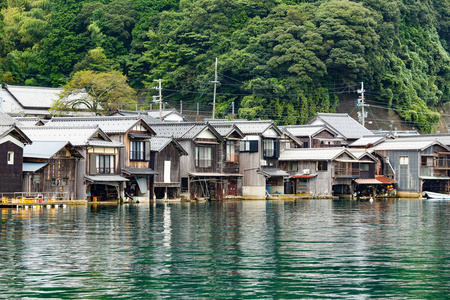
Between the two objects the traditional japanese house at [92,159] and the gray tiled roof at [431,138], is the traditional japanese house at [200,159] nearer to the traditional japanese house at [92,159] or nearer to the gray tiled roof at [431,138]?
the traditional japanese house at [92,159]

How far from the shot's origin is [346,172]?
80.8 m

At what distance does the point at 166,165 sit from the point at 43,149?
41.7 feet

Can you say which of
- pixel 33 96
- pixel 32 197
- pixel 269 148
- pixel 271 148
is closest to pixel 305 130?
pixel 271 148

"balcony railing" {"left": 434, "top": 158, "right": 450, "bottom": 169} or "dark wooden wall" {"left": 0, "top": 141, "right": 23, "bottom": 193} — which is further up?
"balcony railing" {"left": 434, "top": 158, "right": 450, "bottom": 169}

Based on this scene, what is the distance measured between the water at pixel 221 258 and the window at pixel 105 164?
1655cm

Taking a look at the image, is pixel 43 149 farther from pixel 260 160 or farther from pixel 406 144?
pixel 406 144

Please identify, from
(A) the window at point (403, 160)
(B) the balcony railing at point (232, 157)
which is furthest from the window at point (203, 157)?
(A) the window at point (403, 160)

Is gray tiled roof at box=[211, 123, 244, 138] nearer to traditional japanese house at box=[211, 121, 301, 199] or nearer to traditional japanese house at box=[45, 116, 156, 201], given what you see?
traditional japanese house at box=[211, 121, 301, 199]

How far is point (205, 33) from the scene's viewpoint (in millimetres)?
107562

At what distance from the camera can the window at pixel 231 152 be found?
74.4 m

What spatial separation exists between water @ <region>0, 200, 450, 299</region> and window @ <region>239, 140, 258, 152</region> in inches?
1181

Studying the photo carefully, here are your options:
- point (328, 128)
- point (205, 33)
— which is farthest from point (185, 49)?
point (328, 128)

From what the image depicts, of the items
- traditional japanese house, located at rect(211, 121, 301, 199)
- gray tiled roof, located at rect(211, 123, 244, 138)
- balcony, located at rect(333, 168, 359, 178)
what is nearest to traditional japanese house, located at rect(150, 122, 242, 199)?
gray tiled roof, located at rect(211, 123, 244, 138)

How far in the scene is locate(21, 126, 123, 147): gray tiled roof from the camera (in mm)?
60781
